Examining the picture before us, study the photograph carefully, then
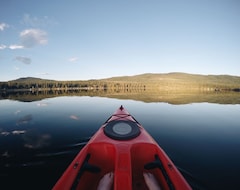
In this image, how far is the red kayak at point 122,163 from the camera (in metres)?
3.52

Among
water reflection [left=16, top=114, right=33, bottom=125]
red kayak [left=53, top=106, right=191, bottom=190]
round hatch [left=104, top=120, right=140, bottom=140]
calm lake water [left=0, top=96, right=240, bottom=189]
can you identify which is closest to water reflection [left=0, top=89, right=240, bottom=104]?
water reflection [left=16, top=114, right=33, bottom=125]

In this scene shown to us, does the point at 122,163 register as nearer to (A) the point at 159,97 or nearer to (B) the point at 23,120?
(B) the point at 23,120

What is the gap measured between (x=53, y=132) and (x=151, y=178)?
27.4 feet

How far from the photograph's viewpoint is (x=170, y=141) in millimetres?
9609

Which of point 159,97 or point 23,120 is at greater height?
point 159,97

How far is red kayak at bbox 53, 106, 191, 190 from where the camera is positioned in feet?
11.6

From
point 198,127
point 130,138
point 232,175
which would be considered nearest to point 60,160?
point 130,138

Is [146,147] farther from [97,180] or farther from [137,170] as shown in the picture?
[97,180]

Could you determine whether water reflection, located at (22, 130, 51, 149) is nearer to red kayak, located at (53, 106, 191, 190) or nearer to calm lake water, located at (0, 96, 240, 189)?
calm lake water, located at (0, 96, 240, 189)

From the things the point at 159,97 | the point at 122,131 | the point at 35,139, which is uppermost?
the point at 122,131

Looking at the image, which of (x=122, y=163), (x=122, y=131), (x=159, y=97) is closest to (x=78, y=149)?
(x=122, y=131)

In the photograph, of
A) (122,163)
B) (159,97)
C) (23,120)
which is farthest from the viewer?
(159,97)

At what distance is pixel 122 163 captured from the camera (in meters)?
3.78

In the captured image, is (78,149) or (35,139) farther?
(35,139)
